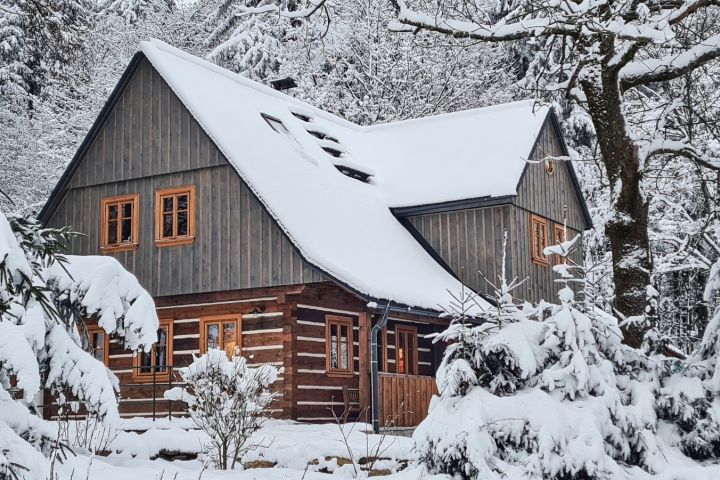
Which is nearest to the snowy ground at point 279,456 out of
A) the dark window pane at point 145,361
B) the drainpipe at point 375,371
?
the drainpipe at point 375,371

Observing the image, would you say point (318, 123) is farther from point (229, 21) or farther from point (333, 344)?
point (229, 21)

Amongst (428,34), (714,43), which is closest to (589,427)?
(714,43)

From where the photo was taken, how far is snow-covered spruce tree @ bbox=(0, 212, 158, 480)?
511 centimetres

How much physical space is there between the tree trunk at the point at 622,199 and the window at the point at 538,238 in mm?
12033

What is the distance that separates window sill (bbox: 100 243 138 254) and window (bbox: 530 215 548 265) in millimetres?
10046

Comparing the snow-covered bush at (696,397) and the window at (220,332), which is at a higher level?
the window at (220,332)

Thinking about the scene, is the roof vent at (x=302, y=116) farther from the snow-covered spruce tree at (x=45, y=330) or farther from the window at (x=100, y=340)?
the snow-covered spruce tree at (x=45, y=330)

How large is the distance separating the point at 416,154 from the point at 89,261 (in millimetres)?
18609

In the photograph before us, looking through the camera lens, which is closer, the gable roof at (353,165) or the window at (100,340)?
the gable roof at (353,165)

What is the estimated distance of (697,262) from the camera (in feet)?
94.2

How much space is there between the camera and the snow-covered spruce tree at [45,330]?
5109mm

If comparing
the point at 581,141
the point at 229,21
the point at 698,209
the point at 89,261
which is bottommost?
the point at 89,261

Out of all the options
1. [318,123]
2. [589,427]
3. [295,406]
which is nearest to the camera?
[589,427]

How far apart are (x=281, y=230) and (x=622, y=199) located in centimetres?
807
